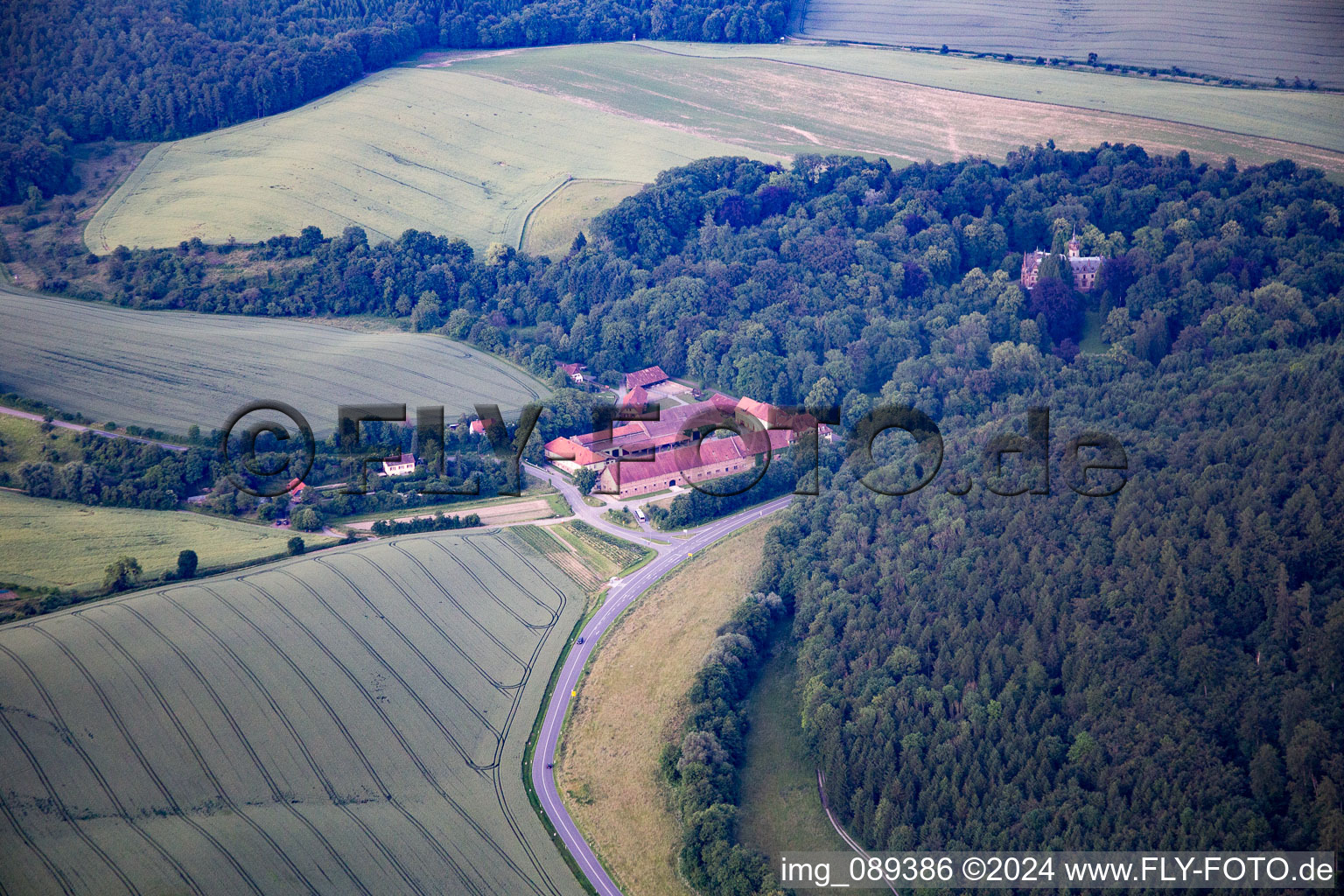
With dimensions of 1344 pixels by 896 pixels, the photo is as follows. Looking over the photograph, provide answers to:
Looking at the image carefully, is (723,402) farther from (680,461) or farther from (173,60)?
(173,60)

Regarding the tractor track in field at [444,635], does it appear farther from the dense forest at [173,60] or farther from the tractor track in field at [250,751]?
the dense forest at [173,60]

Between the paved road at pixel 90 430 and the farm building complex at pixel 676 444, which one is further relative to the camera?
the farm building complex at pixel 676 444

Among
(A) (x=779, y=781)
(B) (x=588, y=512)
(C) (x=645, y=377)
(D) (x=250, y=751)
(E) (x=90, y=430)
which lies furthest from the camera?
(C) (x=645, y=377)

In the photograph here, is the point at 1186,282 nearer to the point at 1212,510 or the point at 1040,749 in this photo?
the point at 1212,510

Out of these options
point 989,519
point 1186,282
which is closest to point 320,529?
point 989,519

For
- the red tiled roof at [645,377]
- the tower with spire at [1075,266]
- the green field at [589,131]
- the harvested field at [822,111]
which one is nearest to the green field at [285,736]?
the red tiled roof at [645,377]

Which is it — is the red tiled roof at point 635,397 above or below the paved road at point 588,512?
above

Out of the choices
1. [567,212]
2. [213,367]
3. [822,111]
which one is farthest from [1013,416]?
[822,111]
